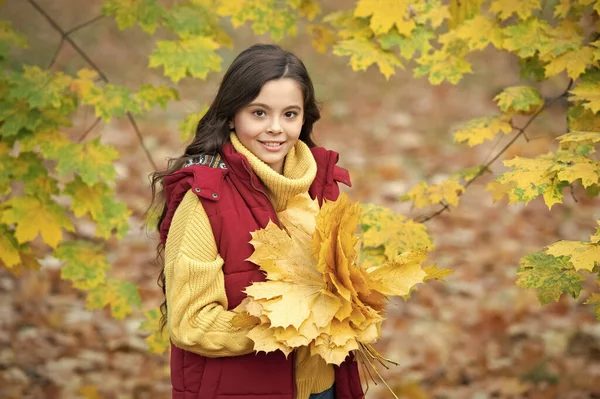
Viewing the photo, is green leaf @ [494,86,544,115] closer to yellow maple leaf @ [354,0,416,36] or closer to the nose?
yellow maple leaf @ [354,0,416,36]

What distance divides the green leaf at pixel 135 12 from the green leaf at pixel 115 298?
1334 mm

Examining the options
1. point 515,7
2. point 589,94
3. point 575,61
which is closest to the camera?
point 589,94

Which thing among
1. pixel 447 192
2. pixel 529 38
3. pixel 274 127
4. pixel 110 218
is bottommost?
pixel 274 127

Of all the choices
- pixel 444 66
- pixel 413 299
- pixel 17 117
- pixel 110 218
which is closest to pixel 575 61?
pixel 444 66

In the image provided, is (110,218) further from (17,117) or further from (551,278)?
(551,278)

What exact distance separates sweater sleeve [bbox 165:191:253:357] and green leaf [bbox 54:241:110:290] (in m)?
1.70

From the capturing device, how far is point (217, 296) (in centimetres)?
213

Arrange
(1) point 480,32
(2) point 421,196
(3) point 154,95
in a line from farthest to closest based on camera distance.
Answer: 1. (3) point 154,95
2. (2) point 421,196
3. (1) point 480,32

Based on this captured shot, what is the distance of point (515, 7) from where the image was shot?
3.04 metres

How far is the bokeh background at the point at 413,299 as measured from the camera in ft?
14.9

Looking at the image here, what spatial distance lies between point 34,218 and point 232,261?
5.40ft

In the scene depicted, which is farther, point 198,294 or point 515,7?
point 515,7

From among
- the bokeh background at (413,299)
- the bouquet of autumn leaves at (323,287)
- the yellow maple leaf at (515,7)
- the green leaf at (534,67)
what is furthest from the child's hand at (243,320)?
the green leaf at (534,67)

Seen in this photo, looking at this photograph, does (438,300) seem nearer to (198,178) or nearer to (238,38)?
(198,178)
